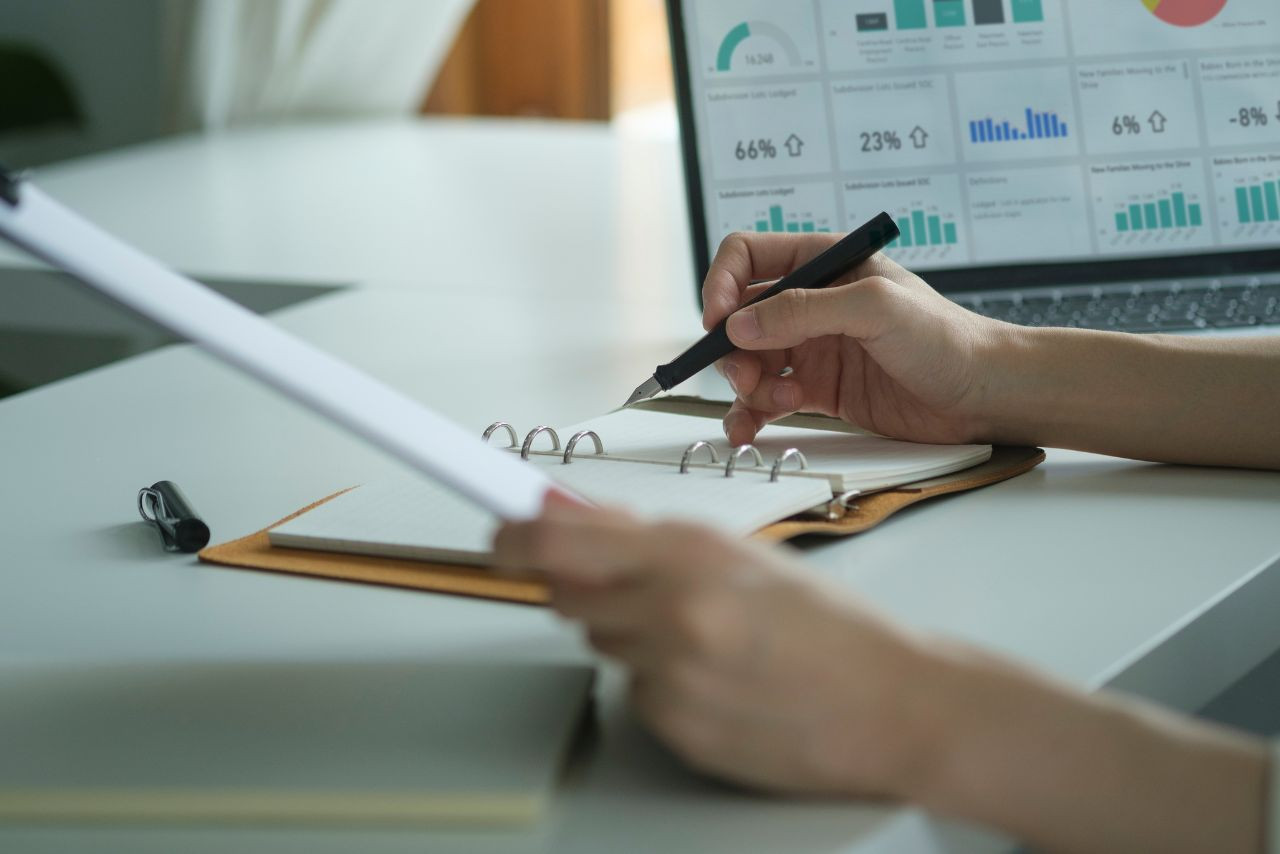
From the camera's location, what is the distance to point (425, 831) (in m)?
0.53

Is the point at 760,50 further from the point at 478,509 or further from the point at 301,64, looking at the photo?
the point at 301,64

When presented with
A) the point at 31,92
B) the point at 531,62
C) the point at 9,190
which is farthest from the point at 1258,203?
the point at 531,62

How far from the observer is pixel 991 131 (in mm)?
1340

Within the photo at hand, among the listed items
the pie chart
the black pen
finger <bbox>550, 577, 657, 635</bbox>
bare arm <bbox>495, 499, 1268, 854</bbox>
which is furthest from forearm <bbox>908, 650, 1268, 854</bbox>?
the pie chart

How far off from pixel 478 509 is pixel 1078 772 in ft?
1.26

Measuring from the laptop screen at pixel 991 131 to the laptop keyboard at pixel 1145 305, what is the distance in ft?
0.06

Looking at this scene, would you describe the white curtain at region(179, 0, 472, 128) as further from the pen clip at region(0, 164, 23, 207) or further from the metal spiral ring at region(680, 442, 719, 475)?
the pen clip at region(0, 164, 23, 207)

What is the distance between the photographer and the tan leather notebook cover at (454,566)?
0.74 m

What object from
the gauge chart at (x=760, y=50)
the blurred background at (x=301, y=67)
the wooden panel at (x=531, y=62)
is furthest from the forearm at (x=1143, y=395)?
the wooden panel at (x=531, y=62)

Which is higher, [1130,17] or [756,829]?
[1130,17]

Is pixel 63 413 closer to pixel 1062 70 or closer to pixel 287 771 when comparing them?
pixel 287 771

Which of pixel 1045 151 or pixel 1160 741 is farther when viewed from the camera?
pixel 1045 151

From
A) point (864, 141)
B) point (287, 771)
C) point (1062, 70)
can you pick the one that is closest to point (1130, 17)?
point (1062, 70)

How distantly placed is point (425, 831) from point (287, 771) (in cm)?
6
